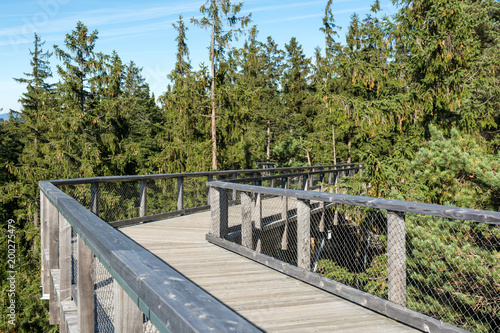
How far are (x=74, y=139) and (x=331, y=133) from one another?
20268 millimetres

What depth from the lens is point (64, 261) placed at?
4.34 meters

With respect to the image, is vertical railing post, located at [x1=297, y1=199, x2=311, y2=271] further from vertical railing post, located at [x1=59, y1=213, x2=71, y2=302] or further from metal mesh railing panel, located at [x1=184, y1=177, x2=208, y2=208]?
metal mesh railing panel, located at [x1=184, y1=177, x2=208, y2=208]

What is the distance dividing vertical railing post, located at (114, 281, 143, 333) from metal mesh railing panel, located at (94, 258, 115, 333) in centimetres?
122

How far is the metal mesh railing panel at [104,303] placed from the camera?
3.34m

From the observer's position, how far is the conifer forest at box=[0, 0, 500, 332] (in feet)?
42.5

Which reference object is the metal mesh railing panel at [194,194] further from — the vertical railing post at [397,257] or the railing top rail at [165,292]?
the railing top rail at [165,292]

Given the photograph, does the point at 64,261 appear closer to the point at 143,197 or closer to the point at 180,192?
the point at 143,197

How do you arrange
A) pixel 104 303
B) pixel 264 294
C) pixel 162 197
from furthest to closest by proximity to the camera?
pixel 162 197
pixel 264 294
pixel 104 303

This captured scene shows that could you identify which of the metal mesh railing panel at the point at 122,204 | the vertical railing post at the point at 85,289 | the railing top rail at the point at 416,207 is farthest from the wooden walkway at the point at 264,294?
the metal mesh railing panel at the point at 122,204

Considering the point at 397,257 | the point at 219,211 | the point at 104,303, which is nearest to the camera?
the point at 104,303

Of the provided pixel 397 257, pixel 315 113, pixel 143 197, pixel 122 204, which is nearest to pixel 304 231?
pixel 397 257

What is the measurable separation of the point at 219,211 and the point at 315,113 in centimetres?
3563

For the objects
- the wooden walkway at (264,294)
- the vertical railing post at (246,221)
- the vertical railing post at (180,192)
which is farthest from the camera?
the vertical railing post at (180,192)

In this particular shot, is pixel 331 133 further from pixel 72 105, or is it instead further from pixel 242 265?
pixel 242 265
